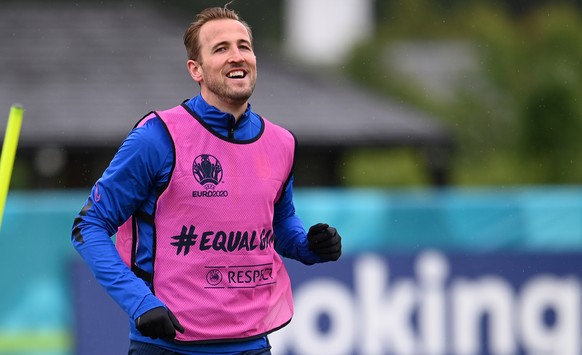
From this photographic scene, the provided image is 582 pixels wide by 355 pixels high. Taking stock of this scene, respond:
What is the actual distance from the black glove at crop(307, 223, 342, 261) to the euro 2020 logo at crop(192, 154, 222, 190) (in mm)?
422

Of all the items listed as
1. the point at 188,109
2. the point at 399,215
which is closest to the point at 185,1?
the point at 399,215

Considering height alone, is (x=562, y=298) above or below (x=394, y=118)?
below

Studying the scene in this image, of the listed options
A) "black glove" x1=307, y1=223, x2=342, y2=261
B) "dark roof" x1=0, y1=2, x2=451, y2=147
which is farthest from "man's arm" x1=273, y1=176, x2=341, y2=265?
"dark roof" x1=0, y1=2, x2=451, y2=147

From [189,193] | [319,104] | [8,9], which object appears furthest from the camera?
[8,9]

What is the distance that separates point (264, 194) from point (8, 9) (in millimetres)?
12657

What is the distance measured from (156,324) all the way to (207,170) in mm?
593

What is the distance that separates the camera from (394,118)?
15.2 meters

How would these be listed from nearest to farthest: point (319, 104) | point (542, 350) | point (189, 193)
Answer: point (189, 193) < point (542, 350) < point (319, 104)

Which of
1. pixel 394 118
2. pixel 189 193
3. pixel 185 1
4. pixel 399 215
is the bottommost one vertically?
pixel 189 193

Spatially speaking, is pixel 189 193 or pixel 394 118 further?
pixel 394 118

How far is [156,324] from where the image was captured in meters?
4.08

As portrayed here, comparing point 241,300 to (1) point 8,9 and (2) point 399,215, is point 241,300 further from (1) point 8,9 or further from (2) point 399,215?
(1) point 8,9

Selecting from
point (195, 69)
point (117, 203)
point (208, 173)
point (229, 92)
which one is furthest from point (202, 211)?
point (195, 69)

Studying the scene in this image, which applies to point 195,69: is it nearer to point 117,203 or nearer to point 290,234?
point 117,203
